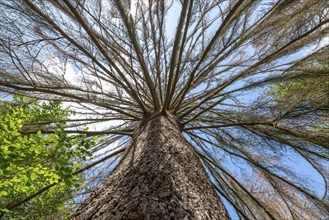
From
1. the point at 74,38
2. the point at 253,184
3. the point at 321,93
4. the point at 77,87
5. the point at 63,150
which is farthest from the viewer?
the point at 253,184

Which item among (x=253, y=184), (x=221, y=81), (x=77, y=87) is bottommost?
(x=253, y=184)

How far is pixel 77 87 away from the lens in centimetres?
346

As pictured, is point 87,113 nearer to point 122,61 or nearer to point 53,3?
point 122,61

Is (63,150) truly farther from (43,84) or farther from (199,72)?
(199,72)

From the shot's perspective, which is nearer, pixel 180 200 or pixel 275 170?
pixel 180 200

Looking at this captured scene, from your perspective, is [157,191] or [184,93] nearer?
[157,191]

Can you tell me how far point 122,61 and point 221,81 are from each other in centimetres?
170

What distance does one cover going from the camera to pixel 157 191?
130 centimetres

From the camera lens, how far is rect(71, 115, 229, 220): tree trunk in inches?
46.0

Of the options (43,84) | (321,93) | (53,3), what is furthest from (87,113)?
(321,93)

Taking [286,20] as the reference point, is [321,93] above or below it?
below

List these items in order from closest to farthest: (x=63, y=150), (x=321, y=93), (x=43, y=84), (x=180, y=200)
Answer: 1. (x=180, y=200)
2. (x=63, y=150)
3. (x=321, y=93)
4. (x=43, y=84)

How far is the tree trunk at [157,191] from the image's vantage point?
3.83 ft

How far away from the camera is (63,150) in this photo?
1.76m
